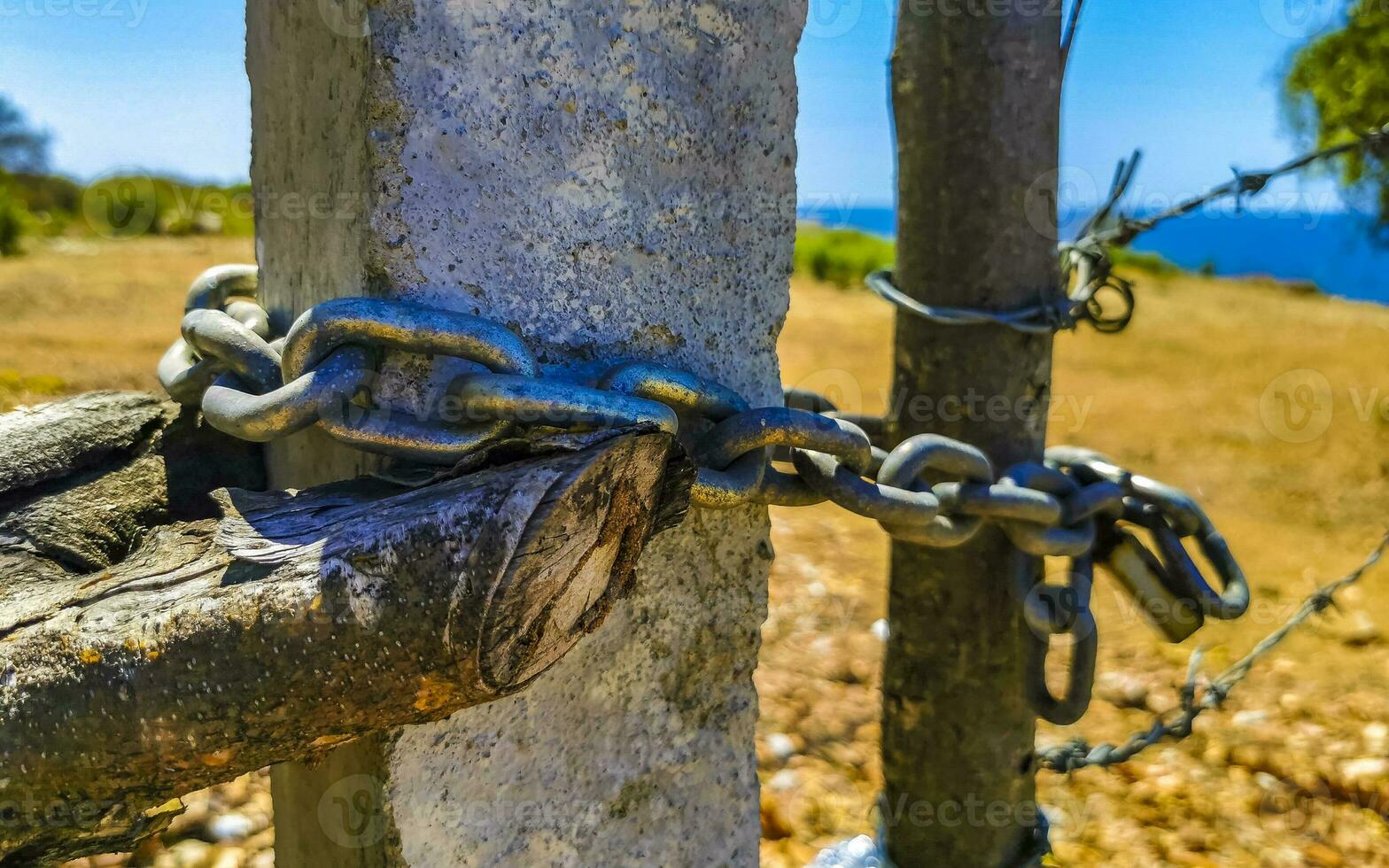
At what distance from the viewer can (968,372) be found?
2.01m

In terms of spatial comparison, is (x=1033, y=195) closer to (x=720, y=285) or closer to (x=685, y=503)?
(x=720, y=285)

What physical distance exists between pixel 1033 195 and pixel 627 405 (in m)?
1.15

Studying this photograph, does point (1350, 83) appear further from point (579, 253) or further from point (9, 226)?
point (9, 226)

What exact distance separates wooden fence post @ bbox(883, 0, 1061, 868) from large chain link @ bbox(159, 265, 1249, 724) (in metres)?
0.11

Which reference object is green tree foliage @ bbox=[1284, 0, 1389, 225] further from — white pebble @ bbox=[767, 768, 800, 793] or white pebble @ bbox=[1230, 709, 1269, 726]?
white pebble @ bbox=[767, 768, 800, 793]

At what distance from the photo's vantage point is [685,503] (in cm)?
120

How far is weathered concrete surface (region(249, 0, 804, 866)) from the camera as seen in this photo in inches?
48.9

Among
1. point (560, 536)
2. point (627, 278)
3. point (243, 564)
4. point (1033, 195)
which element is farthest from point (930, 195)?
point (243, 564)

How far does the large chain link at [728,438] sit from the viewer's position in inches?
44.2

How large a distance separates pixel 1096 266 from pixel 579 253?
1.30 m

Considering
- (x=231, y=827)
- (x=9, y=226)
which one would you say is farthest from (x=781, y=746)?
(x=9, y=226)

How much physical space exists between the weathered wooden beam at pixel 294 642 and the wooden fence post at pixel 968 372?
1081 mm

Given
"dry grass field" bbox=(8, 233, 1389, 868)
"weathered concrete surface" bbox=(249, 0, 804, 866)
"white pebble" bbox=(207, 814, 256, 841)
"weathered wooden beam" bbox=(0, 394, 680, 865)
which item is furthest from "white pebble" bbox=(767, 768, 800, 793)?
"weathered wooden beam" bbox=(0, 394, 680, 865)

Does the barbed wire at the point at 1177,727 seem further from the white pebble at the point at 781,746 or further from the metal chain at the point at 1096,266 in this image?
the white pebble at the point at 781,746
